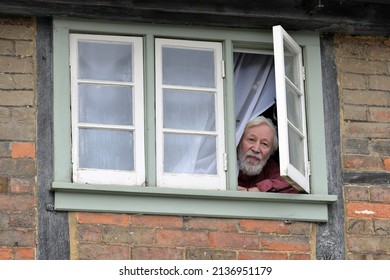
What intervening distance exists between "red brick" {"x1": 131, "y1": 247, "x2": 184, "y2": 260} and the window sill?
240 millimetres

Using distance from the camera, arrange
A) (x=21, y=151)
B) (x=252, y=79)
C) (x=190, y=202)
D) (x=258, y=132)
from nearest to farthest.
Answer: (x=21, y=151)
(x=190, y=202)
(x=258, y=132)
(x=252, y=79)

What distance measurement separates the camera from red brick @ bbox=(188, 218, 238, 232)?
12.8 meters

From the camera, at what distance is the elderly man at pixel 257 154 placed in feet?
44.1

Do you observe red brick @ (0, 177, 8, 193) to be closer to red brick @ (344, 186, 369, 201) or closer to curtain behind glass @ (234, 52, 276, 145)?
curtain behind glass @ (234, 52, 276, 145)

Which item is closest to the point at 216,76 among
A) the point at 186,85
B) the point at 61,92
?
the point at 186,85

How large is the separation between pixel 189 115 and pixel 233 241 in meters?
0.93

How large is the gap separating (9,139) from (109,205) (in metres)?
0.77

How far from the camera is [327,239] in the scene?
13070 mm

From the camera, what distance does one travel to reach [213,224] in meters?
12.9

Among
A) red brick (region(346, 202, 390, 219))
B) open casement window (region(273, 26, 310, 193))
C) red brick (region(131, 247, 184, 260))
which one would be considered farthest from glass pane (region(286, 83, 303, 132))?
red brick (region(131, 247, 184, 260))

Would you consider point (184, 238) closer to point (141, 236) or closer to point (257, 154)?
point (141, 236)

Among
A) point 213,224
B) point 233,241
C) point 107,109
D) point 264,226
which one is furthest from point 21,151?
point 264,226

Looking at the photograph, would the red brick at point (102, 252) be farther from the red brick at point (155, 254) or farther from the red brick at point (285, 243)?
the red brick at point (285, 243)

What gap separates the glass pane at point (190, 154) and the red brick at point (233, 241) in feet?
1.56
